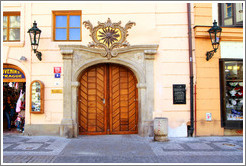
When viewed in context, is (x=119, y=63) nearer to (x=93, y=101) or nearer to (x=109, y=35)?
(x=109, y=35)

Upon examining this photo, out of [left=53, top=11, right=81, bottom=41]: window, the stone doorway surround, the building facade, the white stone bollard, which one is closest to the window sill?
the building facade

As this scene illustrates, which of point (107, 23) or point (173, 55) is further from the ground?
point (107, 23)

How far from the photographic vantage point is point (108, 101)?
760cm

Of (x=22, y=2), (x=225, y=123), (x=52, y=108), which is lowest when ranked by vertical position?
(x=225, y=123)

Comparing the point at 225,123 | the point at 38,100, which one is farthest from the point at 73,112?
the point at 225,123

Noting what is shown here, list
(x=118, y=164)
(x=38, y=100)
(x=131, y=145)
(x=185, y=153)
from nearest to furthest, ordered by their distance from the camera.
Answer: (x=118, y=164) < (x=185, y=153) < (x=131, y=145) < (x=38, y=100)

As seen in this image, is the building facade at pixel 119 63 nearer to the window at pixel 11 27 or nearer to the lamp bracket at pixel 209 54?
the lamp bracket at pixel 209 54

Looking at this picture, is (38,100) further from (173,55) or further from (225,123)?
(225,123)

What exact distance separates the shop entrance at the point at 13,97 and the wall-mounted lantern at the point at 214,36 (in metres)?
6.78

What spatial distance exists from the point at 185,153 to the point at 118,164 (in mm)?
1905

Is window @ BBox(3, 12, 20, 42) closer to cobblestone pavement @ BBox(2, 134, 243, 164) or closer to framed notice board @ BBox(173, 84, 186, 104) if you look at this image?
cobblestone pavement @ BBox(2, 134, 243, 164)

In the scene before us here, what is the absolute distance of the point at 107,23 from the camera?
7.34 meters

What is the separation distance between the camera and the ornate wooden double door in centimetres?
755

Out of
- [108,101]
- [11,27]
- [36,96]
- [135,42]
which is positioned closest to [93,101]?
[108,101]
